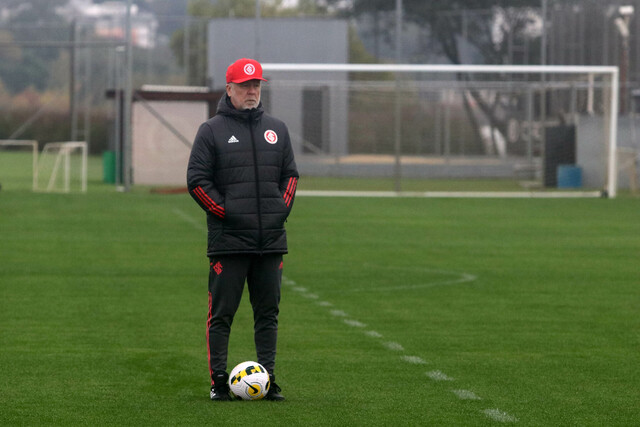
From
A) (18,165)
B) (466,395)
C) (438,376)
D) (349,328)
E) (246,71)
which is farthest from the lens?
(18,165)

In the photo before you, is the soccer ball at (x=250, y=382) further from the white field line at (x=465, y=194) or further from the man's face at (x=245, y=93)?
the white field line at (x=465, y=194)

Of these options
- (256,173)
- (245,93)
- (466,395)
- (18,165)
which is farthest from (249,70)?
(18,165)

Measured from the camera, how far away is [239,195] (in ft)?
22.5

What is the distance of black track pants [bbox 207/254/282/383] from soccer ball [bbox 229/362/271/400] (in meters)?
0.08

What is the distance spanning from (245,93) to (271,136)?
281 mm

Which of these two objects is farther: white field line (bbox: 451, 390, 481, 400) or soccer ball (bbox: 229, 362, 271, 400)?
white field line (bbox: 451, 390, 481, 400)

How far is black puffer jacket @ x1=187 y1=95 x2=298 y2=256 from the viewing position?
684cm

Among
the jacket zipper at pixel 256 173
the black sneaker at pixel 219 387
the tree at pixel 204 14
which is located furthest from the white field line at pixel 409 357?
the tree at pixel 204 14

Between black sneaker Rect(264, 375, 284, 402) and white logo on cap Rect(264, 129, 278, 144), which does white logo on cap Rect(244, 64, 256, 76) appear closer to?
white logo on cap Rect(264, 129, 278, 144)

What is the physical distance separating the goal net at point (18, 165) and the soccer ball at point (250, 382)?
22223 millimetres

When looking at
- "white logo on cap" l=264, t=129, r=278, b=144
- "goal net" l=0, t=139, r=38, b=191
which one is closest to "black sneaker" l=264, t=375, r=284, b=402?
"white logo on cap" l=264, t=129, r=278, b=144

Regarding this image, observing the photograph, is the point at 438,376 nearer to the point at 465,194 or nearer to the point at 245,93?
the point at 245,93

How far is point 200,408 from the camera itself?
6789 mm

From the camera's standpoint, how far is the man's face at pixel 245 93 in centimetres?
681
